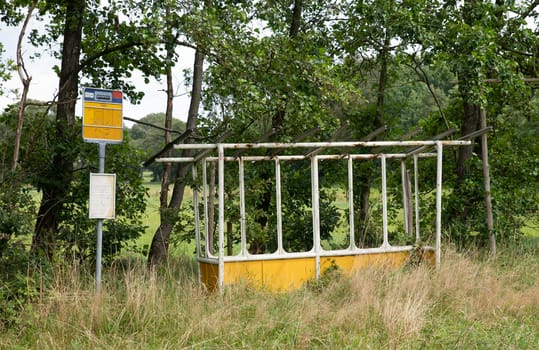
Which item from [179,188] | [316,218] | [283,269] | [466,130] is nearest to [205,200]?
[283,269]

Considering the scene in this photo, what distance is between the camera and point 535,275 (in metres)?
11.5

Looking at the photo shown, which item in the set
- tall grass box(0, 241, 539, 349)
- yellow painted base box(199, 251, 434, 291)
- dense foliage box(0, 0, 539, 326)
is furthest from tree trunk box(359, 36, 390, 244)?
tall grass box(0, 241, 539, 349)

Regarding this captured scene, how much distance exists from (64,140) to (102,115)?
145 inches

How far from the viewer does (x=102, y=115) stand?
355 inches

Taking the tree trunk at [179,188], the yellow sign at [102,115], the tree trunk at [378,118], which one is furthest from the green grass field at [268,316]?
the tree trunk at [378,118]

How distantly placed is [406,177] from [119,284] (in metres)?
5.61

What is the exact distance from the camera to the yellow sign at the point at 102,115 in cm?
888

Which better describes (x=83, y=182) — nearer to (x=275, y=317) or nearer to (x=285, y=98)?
(x=285, y=98)

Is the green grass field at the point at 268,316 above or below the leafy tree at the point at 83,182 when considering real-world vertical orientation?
below

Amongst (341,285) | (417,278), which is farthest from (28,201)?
(417,278)

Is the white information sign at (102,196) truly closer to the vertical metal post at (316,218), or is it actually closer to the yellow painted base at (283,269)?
the yellow painted base at (283,269)

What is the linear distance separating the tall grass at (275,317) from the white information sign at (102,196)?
0.73m

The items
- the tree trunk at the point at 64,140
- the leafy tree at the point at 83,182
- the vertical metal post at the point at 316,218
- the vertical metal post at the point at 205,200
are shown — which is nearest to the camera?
the vertical metal post at the point at 205,200

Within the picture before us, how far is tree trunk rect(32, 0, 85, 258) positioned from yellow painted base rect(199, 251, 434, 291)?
10.2 ft
